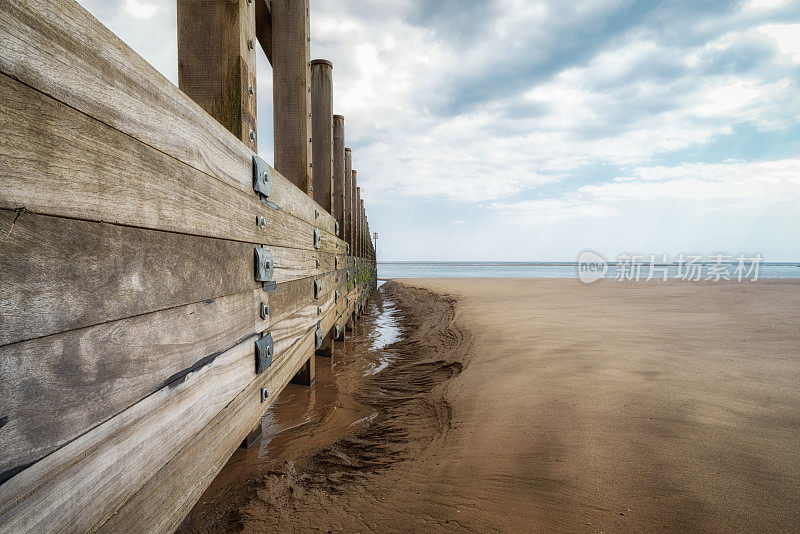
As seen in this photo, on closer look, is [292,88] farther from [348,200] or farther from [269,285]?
[348,200]

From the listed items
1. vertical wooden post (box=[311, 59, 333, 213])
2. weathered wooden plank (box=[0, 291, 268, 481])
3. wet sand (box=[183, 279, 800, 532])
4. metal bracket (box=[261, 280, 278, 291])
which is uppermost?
vertical wooden post (box=[311, 59, 333, 213])

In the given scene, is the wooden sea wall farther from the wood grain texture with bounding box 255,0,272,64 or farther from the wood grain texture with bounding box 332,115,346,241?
the wood grain texture with bounding box 332,115,346,241

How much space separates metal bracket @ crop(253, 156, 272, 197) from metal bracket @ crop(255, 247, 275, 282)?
0.26m

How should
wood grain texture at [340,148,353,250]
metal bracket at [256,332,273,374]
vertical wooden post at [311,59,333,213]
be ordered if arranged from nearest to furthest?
metal bracket at [256,332,273,374], vertical wooden post at [311,59,333,213], wood grain texture at [340,148,353,250]

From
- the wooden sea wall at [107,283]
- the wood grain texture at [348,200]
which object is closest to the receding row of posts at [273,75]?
the wooden sea wall at [107,283]

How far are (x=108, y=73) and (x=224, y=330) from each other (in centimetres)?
84

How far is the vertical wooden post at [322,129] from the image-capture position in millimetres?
4812

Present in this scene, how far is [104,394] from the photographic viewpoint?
2.63 ft

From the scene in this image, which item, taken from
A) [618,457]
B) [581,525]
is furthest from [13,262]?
[618,457]

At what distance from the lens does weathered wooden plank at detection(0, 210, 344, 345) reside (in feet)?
1.97

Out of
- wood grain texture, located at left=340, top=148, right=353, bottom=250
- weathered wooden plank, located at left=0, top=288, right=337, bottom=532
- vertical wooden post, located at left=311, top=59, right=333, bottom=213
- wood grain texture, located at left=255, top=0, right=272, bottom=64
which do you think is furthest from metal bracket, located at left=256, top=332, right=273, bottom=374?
wood grain texture, located at left=340, top=148, right=353, bottom=250

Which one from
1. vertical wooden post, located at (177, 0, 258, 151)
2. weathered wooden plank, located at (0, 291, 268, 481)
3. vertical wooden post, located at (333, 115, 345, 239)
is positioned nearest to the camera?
weathered wooden plank, located at (0, 291, 268, 481)

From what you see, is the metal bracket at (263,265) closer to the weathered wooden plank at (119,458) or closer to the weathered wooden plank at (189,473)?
the weathered wooden plank at (119,458)

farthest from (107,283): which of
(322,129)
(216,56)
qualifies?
(322,129)
